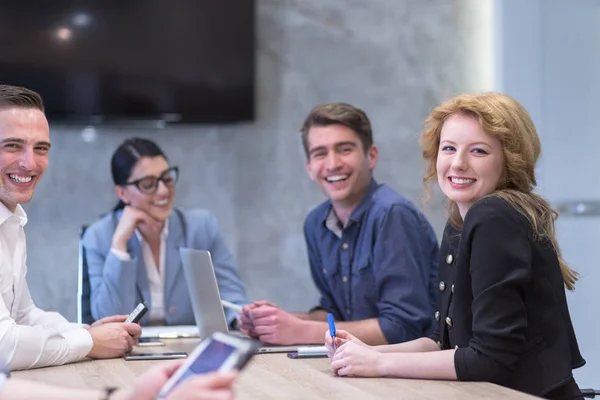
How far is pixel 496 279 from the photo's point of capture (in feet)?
6.17

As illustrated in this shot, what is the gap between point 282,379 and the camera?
2035 mm

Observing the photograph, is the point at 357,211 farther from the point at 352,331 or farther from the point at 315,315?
the point at 352,331

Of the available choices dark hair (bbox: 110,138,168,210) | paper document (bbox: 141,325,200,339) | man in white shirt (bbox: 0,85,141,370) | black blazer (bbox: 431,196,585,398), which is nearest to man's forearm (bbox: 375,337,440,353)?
black blazer (bbox: 431,196,585,398)

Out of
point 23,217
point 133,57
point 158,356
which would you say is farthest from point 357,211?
point 133,57

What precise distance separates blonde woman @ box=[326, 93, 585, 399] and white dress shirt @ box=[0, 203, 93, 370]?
708 mm

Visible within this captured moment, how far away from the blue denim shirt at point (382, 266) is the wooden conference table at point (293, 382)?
1.66ft

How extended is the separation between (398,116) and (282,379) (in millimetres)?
3022

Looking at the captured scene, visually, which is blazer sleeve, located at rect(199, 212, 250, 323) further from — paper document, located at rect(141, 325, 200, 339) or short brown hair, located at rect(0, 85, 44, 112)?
short brown hair, located at rect(0, 85, 44, 112)

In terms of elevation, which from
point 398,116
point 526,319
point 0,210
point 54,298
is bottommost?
point 54,298

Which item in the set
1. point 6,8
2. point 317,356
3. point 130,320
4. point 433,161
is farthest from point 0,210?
point 6,8

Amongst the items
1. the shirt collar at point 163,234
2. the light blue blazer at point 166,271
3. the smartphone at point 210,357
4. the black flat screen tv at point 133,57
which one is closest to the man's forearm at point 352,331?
the light blue blazer at point 166,271

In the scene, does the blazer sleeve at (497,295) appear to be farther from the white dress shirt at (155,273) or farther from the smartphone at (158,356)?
the white dress shirt at (155,273)

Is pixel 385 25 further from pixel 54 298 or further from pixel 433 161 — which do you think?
pixel 433 161

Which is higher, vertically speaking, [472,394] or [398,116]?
[398,116]
